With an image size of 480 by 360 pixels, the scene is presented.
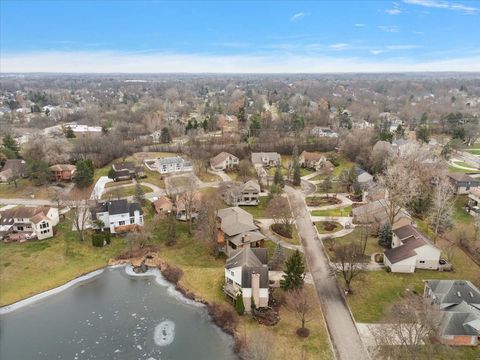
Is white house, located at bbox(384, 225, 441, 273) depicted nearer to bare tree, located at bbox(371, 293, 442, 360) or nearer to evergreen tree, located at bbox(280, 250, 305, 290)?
bare tree, located at bbox(371, 293, 442, 360)

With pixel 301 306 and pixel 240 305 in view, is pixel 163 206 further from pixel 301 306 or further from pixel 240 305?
pixel 301 306

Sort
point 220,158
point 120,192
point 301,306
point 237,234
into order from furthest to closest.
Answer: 1. point 220,158
2. point 120,192
3. point 237,234
4. point 301,306

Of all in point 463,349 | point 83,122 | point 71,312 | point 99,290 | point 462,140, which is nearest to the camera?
point 463,349

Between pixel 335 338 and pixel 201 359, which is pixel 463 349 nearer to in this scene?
pixel 335 338

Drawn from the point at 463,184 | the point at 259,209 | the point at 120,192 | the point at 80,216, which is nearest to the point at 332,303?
the point at 259,209

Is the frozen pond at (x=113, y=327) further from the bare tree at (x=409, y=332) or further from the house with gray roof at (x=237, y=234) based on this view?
the bare tree at (x=409, y=332)

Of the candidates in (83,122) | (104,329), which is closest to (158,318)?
(104,329)

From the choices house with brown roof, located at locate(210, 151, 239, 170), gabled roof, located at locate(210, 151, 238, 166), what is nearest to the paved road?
house with brown roof, located at locate(210, 151, 239, 170)
